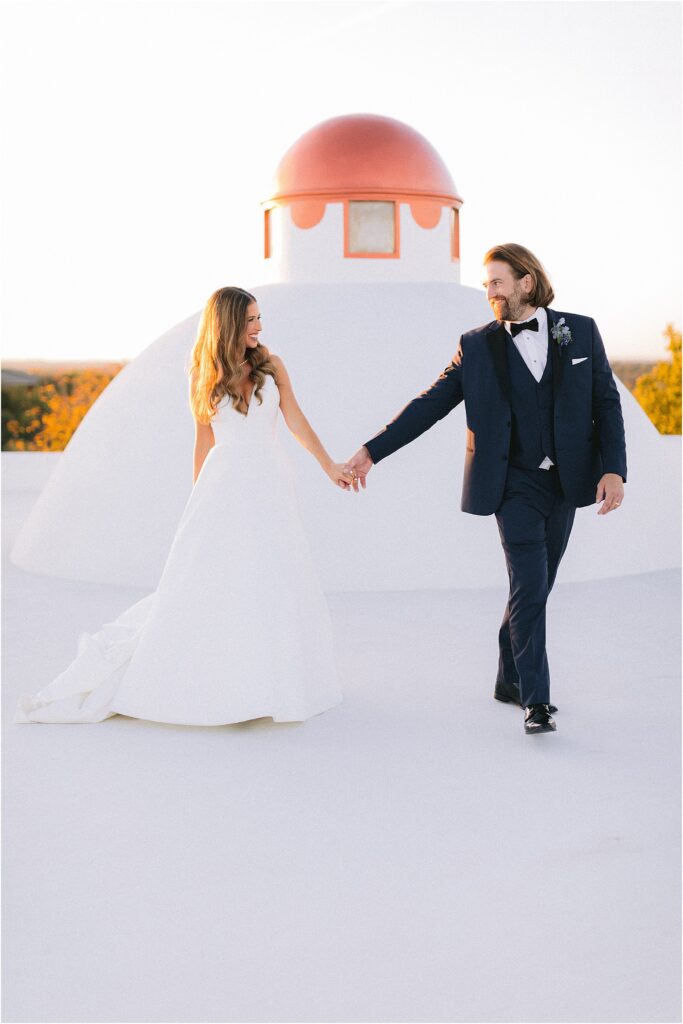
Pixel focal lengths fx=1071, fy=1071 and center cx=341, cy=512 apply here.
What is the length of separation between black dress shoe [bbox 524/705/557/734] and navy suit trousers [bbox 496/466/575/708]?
3cm

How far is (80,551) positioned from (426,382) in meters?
3.22

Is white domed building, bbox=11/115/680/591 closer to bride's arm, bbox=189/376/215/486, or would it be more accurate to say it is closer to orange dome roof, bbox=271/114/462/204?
orange dome roof, bbox=271/114/462/204

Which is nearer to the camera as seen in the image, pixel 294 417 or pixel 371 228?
pixel 294 417

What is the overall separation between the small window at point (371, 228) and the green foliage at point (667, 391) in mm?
28344

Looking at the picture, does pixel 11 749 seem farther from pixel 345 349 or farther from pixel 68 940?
pixel 345 349

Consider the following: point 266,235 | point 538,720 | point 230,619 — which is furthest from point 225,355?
point 266,235

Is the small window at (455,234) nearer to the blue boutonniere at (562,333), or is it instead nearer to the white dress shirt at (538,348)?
the white dress shirt at (538,348)

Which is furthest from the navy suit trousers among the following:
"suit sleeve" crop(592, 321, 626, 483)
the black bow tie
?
the black bow tie

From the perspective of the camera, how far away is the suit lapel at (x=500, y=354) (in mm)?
4547

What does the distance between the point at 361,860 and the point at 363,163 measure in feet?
25.2

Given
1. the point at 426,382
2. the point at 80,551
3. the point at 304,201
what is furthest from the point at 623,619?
the point at 304,201

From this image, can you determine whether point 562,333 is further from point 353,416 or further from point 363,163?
point 363,163

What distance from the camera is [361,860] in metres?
3.40

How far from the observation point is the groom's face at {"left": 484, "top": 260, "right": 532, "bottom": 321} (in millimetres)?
4516
